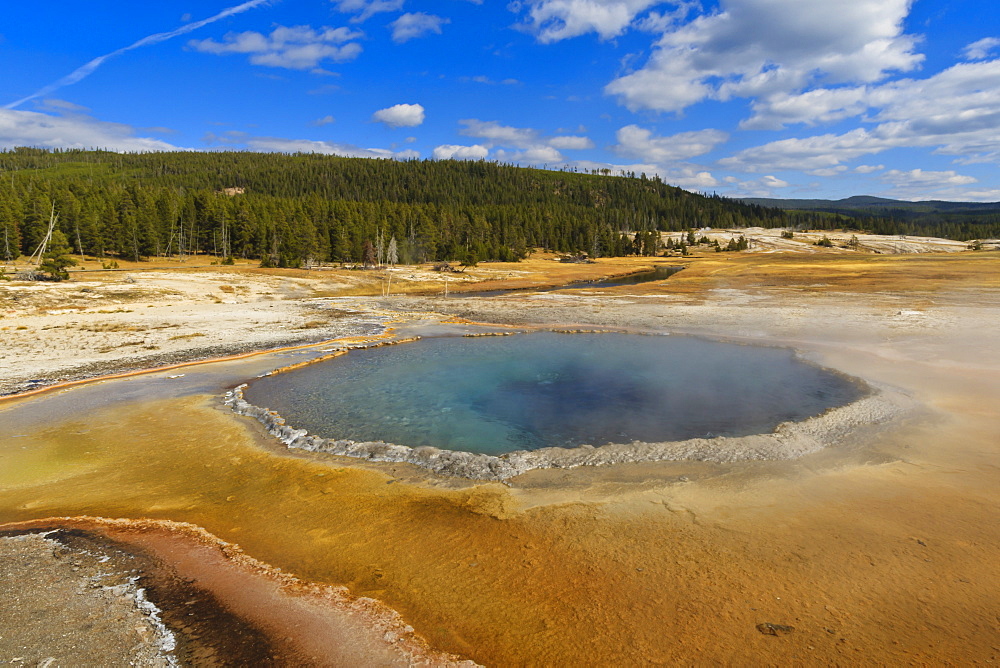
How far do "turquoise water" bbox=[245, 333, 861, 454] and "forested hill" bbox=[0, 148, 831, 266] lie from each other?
53.4m

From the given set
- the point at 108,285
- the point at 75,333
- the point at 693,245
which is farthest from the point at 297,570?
the point at 693,245

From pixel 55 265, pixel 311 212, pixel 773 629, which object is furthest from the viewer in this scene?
pixel 311 212

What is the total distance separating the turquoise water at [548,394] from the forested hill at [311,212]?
175 ft

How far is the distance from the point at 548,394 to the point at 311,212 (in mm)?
84204

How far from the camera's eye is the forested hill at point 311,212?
65.6 m

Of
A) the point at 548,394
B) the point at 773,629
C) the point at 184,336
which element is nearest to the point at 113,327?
the point at 184,336

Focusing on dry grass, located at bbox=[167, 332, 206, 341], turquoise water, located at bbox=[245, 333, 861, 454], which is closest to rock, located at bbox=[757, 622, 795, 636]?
turquoise water, located at bbox=[245, 333, 861, 454]

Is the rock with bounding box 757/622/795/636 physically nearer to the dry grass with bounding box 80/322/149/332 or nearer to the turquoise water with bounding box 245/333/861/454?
the turquoise water with bounding box 245/333/861/454

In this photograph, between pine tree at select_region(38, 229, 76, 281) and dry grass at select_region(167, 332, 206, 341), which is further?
pine tree at select_region(38, 229, 76, 281)

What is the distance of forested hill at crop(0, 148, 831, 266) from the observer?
65.6 metres

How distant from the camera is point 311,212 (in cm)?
8869

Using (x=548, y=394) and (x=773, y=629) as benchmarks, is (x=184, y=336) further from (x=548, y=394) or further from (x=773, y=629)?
(x=773, y=629)

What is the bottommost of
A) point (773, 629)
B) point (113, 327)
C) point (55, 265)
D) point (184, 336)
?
point (773, 629)

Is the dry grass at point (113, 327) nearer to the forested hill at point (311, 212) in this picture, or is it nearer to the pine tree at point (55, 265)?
the pine tree at point (55, 265)
